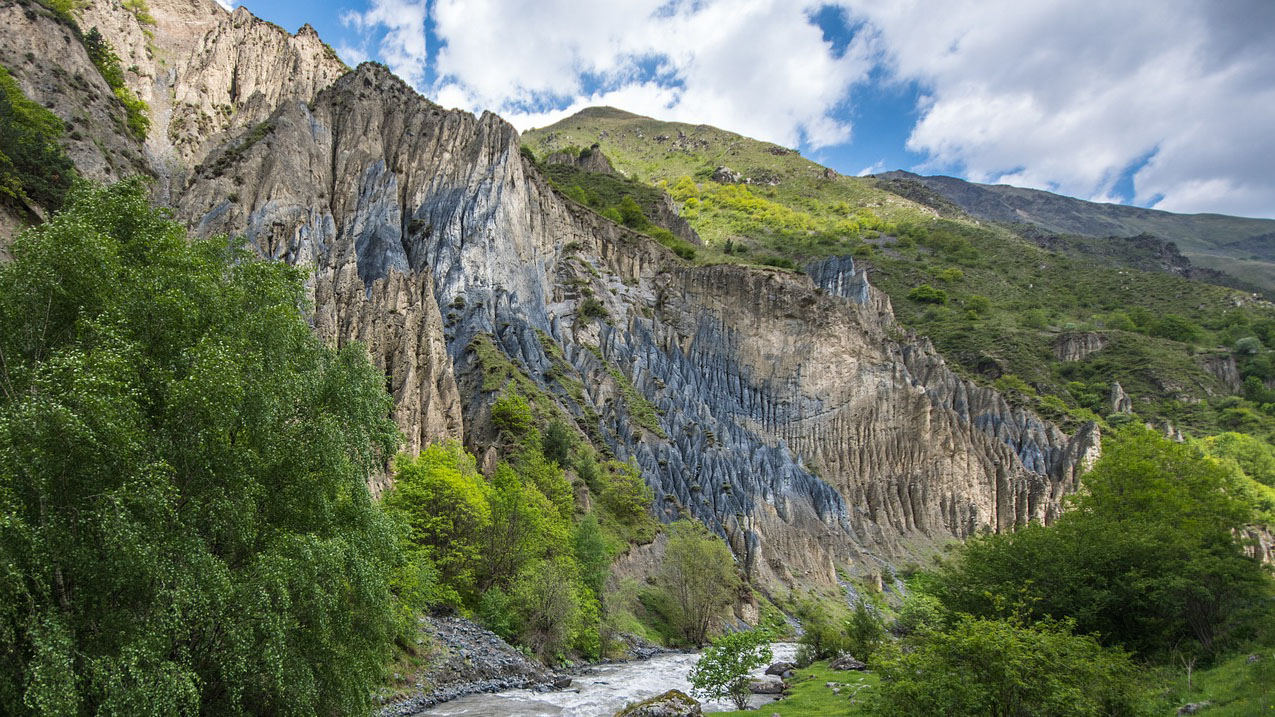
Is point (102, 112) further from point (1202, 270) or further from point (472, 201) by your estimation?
point (1202, 270)

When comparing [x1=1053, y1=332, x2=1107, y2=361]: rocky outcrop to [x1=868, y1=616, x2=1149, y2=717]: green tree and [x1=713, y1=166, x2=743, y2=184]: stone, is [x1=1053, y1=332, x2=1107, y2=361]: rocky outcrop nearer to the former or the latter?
[x1=713, y1=166, x2=743, y2=184]: stone

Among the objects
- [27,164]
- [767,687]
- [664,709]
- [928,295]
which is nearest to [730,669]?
[664,709]

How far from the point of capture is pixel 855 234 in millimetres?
151250

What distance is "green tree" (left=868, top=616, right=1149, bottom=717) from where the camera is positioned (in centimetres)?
1390

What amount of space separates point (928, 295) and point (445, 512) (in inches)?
4558

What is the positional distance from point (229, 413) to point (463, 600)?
24864 millimetres

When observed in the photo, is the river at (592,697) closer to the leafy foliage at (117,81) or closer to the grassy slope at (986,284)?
the leafy foliage at (117,81)

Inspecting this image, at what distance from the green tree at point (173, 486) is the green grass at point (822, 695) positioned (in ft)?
44.1

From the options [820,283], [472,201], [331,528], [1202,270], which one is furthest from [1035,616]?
[1202,270]

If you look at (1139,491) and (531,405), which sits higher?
(531,405)

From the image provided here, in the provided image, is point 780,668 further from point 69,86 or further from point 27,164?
point 69,86

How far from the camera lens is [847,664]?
33250 millimetres

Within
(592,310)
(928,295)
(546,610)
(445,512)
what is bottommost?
(546,610)

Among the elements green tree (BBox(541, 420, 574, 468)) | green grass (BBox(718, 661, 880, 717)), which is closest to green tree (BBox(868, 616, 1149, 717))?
green grass (BBox(718, 661, 880, 717))
